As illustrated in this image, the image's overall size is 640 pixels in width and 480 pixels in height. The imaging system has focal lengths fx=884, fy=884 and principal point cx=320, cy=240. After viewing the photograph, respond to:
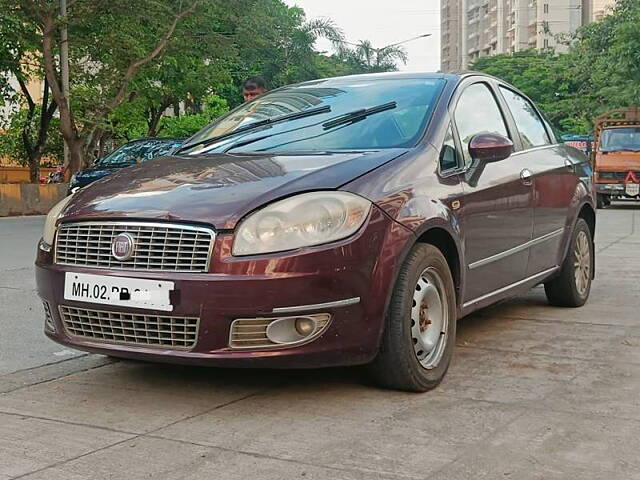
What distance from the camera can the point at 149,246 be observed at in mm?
3594

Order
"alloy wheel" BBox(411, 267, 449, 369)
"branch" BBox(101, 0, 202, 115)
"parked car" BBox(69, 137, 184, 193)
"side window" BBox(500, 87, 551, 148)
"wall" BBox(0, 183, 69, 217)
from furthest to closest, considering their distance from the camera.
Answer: "branch" BBox(101, 0, 202, 115)
"wall" BBox(0, 183, 69, 217)
"parked car" BBox(69, 137, 184, 193)
"side window" BBox(500, 87, 551, 148)
"alloy wheel" BBox(411, 267, 449, 369)

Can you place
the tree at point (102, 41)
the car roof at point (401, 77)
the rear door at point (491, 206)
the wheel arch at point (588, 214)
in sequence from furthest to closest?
the tree at point (102, 41), the wheel arch at point (588, 214), the car roof at point (401, 77), the rear door at point (491, 206)

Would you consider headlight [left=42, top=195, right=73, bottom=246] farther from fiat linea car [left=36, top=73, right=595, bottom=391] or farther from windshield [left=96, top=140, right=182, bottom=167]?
windshield [left=96, top=140, right=182, bottom=167]

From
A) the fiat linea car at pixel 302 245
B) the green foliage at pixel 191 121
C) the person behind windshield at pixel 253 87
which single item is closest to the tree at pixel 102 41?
the green foliage at pixel 191 121

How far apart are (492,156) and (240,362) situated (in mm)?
1801

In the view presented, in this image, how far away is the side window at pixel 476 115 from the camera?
4.70m

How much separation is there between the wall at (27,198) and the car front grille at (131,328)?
646 inches

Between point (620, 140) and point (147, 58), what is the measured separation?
11.8 m

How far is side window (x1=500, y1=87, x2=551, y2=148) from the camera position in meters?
5.52

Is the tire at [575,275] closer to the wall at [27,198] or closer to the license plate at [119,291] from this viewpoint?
the license plate at [119,291]

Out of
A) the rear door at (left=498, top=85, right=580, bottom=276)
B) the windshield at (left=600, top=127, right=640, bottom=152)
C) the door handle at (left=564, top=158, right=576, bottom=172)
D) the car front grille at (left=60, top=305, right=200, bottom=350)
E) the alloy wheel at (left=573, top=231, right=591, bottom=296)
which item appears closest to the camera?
the car front grille at (left=60, top=305, right=200, bottom=350)

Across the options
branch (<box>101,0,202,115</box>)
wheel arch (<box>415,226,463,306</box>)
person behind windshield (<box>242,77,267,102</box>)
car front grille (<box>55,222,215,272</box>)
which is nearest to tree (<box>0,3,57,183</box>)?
branch (<box>101,0,202,115</box>)

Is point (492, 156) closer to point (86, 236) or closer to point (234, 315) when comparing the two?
point (234, 315)

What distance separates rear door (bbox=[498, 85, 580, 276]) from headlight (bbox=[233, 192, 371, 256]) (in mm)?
1930
